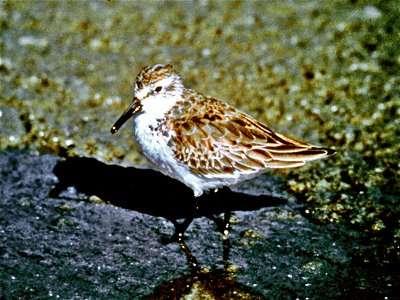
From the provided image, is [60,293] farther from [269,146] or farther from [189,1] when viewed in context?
[189,1]

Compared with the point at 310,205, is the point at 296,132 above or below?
above

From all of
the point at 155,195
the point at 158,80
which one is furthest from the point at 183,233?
the point at 158,80

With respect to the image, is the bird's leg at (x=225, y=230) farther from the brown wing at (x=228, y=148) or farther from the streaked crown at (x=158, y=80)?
the streaked crown at (x=158, y=80)

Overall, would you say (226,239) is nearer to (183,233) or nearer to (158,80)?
(183,233)

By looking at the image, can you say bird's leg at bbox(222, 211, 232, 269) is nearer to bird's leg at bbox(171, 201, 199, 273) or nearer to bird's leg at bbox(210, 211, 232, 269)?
bird's leg at bbox(210, 211, 232, 269)

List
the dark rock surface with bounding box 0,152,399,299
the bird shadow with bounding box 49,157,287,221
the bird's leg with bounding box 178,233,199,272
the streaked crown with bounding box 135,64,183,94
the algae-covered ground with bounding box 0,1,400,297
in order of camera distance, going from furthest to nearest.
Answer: the algae-covered ground with bounding box 0,1,400,297 → the bird shadow with bounding box 49,157,287,221 → the streaked crown with bounding box 135,64,183,94 → the bird's leg with bounding box 178,233,199,272 → the dark rock surface with bounding box 0,152,399,299

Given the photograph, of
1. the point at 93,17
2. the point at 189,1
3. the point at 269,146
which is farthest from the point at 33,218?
the point at 189,1

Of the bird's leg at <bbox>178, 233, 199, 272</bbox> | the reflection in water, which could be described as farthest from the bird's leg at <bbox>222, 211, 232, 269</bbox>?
the bird's leg at <bbox>178, 233, 199, 272</bbox>
